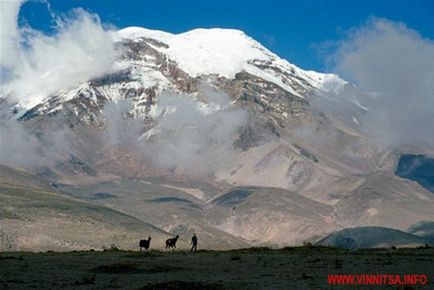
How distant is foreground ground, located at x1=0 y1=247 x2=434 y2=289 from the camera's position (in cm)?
3959

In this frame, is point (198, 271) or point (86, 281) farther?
point (198, 271)

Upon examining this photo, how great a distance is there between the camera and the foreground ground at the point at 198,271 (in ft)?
130

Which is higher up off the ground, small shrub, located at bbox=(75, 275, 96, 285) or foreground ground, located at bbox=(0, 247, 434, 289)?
foreground ground, located at bbox=(0, 247, 434, 289)

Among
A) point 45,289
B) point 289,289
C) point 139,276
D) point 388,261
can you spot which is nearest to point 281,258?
point 388,261

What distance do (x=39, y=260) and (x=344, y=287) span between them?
99.8 ft

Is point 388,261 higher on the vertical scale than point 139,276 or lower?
higher

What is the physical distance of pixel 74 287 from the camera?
39250 mm

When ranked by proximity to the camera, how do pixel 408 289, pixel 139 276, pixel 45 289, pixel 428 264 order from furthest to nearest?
pixel 428 264 → pixel 139 276 → pixel 45 289 → pixel 408 289

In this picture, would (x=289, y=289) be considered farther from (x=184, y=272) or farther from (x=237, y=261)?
(x=237, y=261)

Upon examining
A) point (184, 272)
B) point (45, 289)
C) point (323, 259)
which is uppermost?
point (323, 259)

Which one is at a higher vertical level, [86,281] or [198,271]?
[198,271]

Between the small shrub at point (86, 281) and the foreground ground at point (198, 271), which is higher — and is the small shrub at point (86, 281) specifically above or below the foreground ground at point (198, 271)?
below

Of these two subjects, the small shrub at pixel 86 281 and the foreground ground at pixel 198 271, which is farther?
the small shrub at pixel 86 281

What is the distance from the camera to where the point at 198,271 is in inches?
1873
